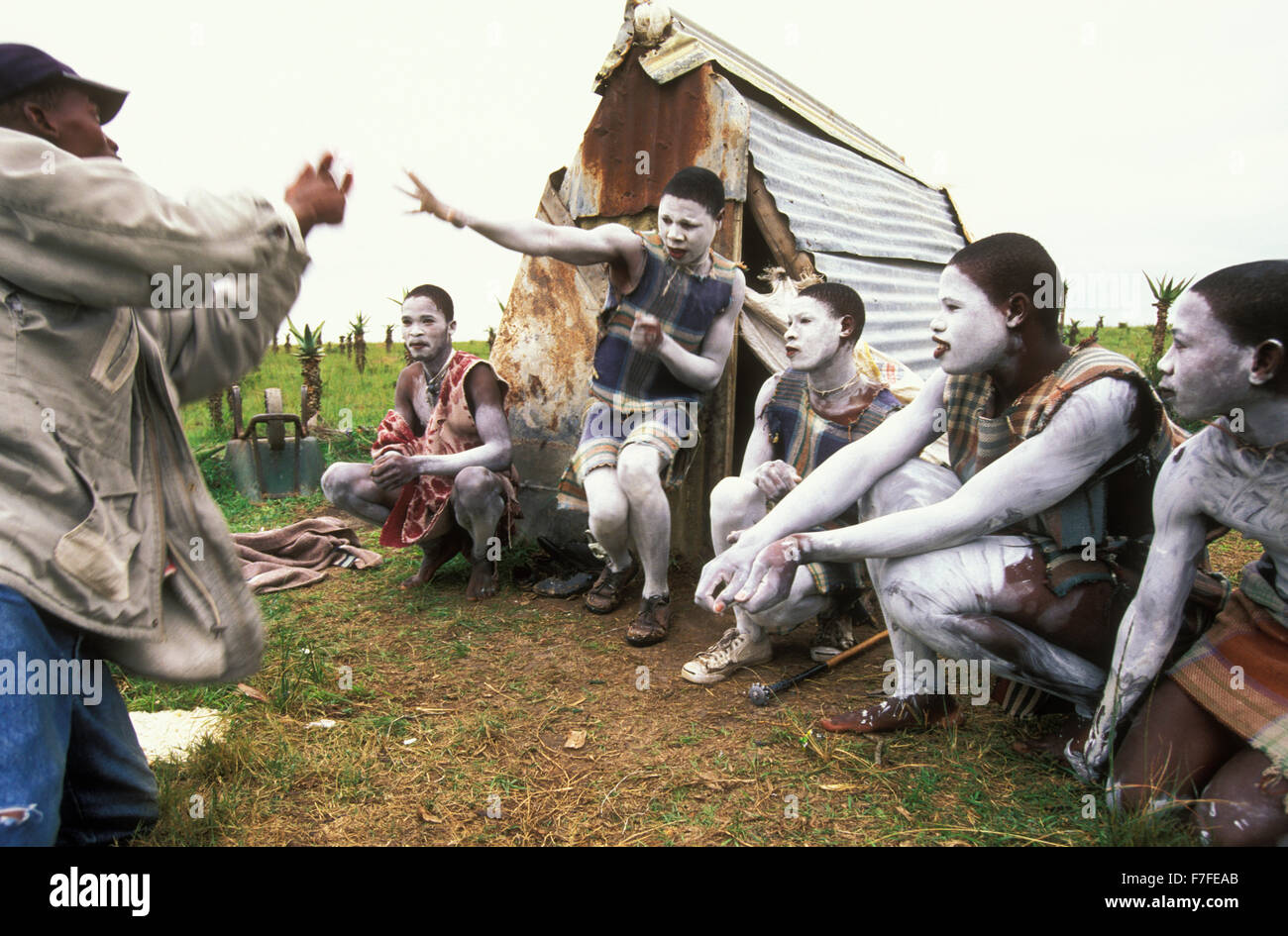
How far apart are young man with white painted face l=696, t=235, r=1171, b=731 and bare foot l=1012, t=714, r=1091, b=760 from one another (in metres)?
0.09

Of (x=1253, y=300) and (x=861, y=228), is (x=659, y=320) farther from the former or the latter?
(x=1253, y=300)

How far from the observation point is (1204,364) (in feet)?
7.18

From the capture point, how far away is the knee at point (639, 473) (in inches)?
159

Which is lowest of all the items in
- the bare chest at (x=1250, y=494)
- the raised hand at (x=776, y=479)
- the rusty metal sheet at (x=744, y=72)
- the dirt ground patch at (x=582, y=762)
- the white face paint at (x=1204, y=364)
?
the dirt ground patch at (x=582, y=762)

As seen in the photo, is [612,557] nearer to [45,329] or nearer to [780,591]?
[780,591]

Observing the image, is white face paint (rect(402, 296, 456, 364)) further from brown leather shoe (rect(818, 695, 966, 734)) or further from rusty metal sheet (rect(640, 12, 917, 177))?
brown leather shoe (rect(818, 695, 966, 734))

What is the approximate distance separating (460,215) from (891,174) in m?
5.45

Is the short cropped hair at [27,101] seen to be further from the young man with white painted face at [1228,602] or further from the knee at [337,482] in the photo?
the knee at [337,482]

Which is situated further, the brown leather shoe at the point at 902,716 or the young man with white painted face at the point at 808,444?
the young man with white painted face at the point at 808,444

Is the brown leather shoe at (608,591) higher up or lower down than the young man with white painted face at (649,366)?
lower down

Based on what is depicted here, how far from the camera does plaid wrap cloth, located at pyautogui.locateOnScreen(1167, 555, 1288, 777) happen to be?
6.98ft

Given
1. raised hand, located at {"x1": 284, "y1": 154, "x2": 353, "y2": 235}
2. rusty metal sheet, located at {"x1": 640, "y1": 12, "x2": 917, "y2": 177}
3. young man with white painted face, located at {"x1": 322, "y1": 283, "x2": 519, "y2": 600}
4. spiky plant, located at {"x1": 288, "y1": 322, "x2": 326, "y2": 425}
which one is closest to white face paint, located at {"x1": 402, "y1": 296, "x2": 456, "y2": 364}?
young man with white painted face, located at {"x1": 322, "y1": 283, "x2": 519, "y2": 600}

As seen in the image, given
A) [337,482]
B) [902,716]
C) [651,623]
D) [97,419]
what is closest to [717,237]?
[651,623]

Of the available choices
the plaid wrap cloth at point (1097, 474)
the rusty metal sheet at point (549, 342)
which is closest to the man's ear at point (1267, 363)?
the plaid wrap cloth at point (1097, 474)
